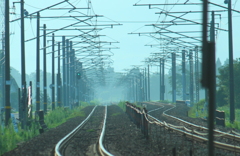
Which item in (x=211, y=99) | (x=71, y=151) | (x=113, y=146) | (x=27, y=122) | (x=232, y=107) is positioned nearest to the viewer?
(x=211, y=99)

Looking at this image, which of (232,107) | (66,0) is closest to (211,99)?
(66,0)

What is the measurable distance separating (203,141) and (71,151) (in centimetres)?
427

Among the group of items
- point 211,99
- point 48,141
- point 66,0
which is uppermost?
point 66,0

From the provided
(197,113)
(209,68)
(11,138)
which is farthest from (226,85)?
(209,68)

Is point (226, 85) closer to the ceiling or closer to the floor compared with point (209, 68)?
closer to the floor

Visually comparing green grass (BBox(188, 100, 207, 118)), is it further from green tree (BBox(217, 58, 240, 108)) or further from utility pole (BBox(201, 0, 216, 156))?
utility pole (BBox(201, 0, 216, 156))

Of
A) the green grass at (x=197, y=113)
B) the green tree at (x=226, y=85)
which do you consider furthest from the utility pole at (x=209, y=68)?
the green tree at (x=226, y=85)

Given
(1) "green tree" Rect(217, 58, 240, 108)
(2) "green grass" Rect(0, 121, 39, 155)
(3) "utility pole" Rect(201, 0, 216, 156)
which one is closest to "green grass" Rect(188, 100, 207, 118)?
(1) "green tree" Rect(217, 58, 240, 108)

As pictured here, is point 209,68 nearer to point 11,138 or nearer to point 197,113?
point 11,138

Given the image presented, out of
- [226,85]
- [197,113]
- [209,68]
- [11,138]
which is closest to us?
[209,68]

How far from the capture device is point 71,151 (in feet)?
51.7

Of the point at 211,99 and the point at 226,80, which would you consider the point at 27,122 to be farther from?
the point at 226,80

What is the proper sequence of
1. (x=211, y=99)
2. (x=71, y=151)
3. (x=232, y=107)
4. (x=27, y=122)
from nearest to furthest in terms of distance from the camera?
1. (x=211, y=99)
2. (x=71, y=151)
3. (x=27, y=122)
4. (x=232, y=107)

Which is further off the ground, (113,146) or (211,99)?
(211,99)
